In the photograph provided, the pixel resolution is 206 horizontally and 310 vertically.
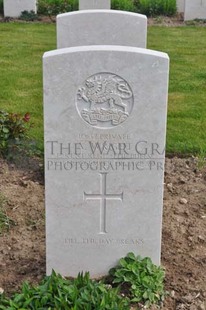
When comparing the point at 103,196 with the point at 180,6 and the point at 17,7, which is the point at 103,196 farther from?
the point at 180,6

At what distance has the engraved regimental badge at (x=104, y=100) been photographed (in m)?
3.66

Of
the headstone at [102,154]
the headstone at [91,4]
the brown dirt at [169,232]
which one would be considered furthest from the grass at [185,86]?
the headstone at [102,154]

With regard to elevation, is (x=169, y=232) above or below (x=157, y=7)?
below

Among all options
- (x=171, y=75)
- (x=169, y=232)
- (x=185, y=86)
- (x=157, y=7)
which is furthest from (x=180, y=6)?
(x=169, y=232)

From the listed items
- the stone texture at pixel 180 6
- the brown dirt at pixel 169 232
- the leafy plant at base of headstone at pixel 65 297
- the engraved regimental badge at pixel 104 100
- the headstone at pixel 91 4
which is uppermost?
the engraved regimental badge at pixel 104 100

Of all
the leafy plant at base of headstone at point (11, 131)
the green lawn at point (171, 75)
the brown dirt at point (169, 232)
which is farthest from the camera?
the green lawn at point (171, 75)

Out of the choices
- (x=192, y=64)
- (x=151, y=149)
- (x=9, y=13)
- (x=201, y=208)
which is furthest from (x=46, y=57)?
Result: (x=9, y=13)

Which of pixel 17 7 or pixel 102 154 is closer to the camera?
pixel 102 154

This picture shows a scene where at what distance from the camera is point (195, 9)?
12.8 meters

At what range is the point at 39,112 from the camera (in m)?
7.16

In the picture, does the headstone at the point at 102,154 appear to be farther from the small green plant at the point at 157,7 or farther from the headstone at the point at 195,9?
the small green plant at the point at 157,7

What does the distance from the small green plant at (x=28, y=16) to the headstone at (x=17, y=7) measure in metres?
0.11

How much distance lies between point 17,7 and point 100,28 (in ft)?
24.6

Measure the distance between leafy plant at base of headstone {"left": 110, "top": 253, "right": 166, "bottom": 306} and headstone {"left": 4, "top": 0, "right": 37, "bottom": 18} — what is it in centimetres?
961
